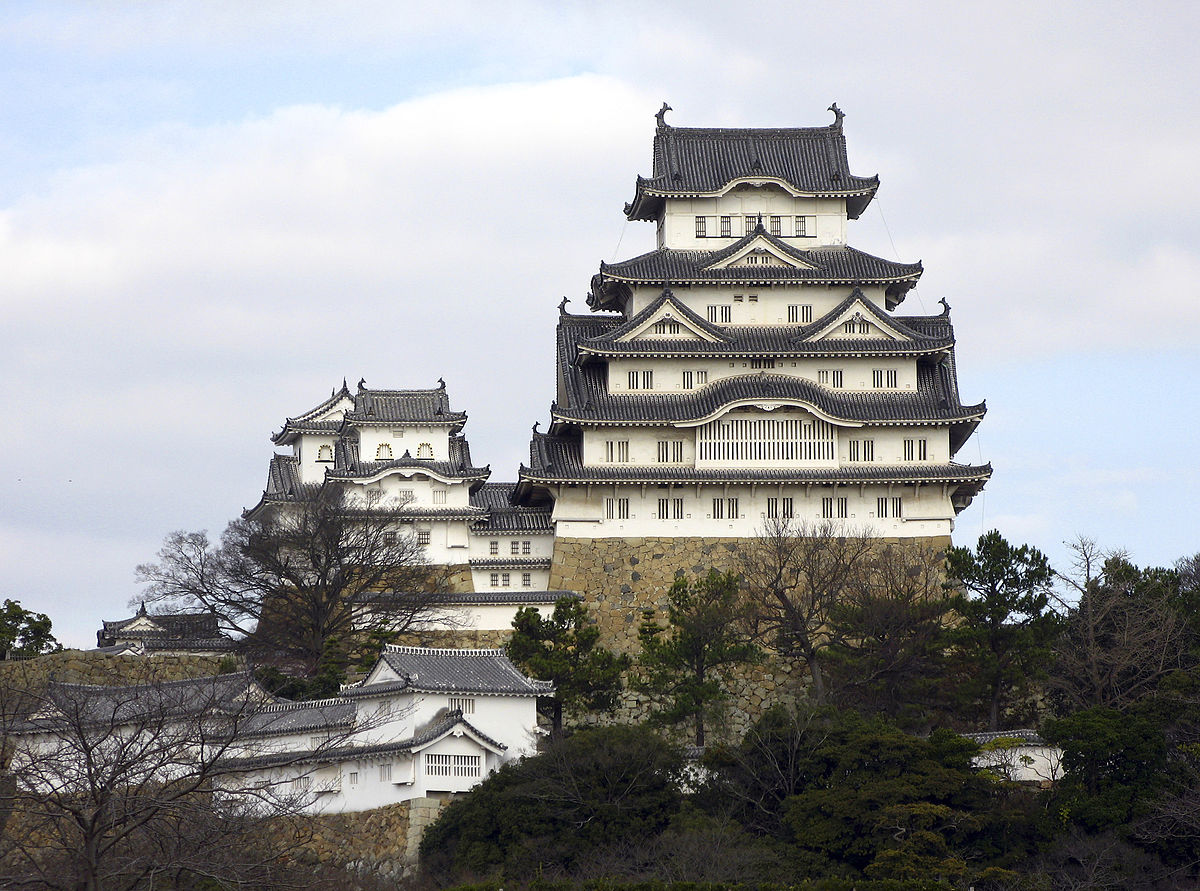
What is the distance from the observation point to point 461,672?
41000 mm

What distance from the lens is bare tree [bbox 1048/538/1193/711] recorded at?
3938 cm

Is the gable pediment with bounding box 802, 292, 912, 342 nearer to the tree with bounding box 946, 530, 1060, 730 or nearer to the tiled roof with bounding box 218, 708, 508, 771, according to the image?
the tree with bounding box 946, 530, 1060, 730

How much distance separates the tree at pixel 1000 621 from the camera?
137 ft

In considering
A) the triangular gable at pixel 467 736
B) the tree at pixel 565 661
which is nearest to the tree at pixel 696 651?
the tree at pixel 565 661

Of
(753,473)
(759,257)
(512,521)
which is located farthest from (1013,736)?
(759,257)

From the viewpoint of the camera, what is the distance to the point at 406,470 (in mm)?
54906

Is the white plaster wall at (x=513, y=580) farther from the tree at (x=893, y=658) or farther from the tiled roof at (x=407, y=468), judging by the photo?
the tree at (x=893, y=658)

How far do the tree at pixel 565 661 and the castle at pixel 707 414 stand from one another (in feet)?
17.0

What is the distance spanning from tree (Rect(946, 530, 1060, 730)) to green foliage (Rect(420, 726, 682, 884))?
771 centimetres

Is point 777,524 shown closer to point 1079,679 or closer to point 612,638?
point 612,638

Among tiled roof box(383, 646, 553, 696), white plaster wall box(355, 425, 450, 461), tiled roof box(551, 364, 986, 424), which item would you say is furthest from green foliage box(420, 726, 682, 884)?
white plaster wall box(355, 425, 450, 461)

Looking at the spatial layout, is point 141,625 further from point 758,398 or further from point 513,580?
point 758,398

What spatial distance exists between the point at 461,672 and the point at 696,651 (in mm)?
5552

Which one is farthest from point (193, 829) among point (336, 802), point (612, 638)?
point (612, 638)
